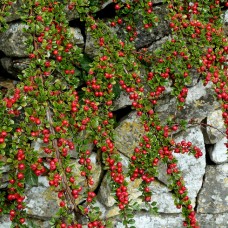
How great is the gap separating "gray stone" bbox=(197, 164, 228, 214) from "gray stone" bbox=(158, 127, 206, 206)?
0.25 feet

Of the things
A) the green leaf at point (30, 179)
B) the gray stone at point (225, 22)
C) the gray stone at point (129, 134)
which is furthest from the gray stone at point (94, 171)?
the gray stone at point (225, 22)

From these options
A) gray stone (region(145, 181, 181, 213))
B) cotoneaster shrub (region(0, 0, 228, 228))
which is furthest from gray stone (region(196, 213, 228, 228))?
cotoneaster shrub (region(0, 0, 228, 228))

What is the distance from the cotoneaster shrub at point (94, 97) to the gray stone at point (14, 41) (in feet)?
0.68

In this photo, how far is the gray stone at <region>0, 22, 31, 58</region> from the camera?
2.85 metres

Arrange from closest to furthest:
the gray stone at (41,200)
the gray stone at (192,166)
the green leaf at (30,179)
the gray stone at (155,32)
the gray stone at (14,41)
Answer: the green leaf at (30,179), the gray stone at (14,41), the gray stone at (41,200), the gray stone at (155,32), the gray stone at (192,166)

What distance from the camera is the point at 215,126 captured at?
3.24 meters

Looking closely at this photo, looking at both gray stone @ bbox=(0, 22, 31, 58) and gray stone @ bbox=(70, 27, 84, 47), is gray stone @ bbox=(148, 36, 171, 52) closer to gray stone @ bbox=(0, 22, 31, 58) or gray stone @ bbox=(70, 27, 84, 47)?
gray stone @ bbox=(70, 27, 84, 47)

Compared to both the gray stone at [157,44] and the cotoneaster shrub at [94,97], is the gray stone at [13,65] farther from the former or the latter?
the gray stone at [157,44]

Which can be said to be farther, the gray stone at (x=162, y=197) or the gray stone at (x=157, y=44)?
the gray stone at (x=162, y=197)

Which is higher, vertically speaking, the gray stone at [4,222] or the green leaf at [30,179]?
the green leaf at [30,179]

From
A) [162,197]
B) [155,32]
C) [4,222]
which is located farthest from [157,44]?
[4,222]

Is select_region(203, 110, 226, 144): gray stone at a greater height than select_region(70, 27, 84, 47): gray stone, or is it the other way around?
select_region(70, 27, 84, 47): gray stone

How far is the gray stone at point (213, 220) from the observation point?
11.1 ft

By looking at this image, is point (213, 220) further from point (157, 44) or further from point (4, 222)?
point (4, 222)
